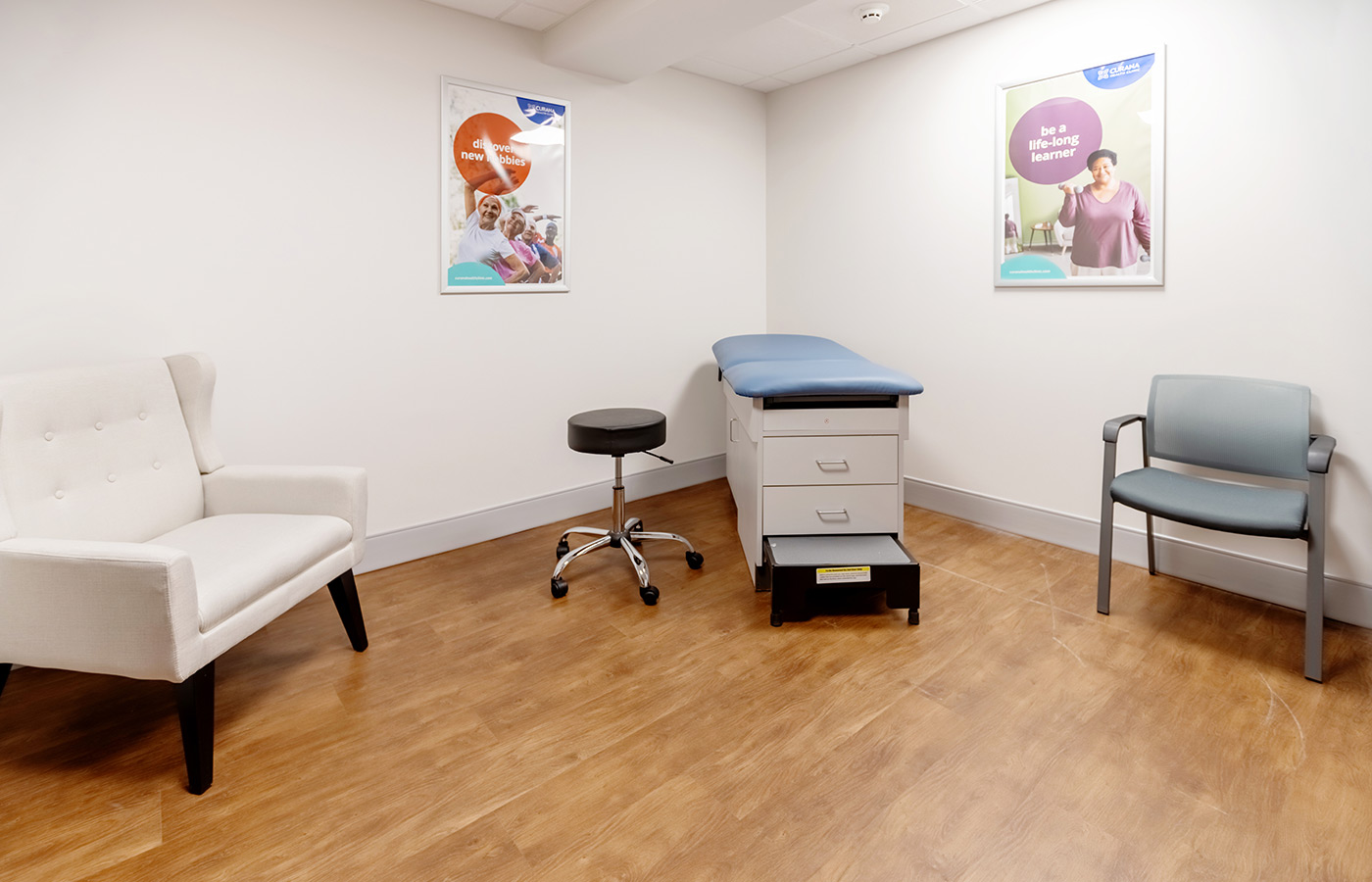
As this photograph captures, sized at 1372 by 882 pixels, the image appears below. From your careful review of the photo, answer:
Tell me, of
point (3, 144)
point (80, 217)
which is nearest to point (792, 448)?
point (80, 217)

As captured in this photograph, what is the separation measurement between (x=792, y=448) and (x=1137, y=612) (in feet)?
4.43

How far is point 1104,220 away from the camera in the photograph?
2.99 m

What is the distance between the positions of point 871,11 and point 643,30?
1.04 m

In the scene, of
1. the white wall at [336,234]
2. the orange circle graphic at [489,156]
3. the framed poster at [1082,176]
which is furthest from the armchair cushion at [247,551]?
the framed poster at [1082,176]

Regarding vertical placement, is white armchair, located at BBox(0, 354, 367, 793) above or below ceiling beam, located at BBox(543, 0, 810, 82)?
below

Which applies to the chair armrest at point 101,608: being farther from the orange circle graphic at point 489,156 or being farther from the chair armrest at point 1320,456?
the chair armrest at point 1320,456

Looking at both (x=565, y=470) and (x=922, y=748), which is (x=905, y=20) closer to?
(x=565, y=470)

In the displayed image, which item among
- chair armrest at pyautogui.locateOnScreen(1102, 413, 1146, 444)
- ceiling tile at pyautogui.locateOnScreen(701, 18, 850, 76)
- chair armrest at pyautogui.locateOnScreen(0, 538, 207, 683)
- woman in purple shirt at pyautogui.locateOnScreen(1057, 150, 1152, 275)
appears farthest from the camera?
ceiling tile at pyautogui.locateOnScreen(701, 18, 850, 76)

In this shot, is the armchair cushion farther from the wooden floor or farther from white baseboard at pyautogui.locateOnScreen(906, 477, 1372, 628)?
white baseboard at pyautogui.locateOnScreen(906, 477, 1372, 628)

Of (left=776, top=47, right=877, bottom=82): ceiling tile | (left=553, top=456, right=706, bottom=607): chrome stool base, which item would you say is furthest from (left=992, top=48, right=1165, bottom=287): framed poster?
(left=553, top=456, right=706, bottom=607): chrome stool base

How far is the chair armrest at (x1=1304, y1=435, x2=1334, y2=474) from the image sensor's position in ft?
6.97

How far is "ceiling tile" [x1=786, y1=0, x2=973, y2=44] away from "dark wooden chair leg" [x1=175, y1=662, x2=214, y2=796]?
127 inches

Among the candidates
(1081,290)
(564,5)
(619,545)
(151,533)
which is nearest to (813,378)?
(619,545)

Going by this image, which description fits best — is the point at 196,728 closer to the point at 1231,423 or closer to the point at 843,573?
the point at 843,573
